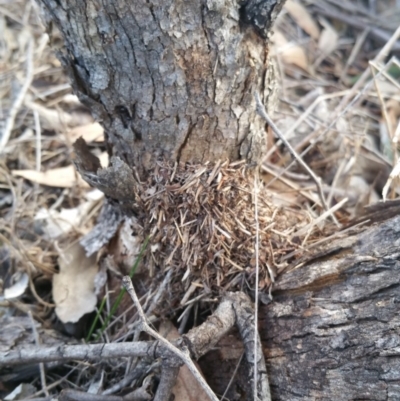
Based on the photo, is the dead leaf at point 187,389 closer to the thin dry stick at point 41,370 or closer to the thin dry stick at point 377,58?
the thin dry stick at point 41,370

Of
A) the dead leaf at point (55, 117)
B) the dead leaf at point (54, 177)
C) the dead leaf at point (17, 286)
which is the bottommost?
the dead leaf at point (17, 286)

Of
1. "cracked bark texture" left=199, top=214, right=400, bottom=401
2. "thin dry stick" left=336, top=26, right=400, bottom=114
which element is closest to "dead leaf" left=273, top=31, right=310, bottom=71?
"thin dry stick" left=336, top=26, right=400, bottom=114

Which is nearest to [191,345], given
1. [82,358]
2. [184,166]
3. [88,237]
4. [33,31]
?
[82,358]

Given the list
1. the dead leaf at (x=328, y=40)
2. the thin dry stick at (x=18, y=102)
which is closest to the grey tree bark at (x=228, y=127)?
the thin dry stick at (x=18, y=102)

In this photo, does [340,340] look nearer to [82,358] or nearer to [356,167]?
[82,358]

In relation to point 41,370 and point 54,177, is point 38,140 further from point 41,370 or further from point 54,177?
point 41,370

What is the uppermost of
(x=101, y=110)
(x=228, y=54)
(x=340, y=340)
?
(x=228, y=54)

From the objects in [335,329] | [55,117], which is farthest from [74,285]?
[55,117]
